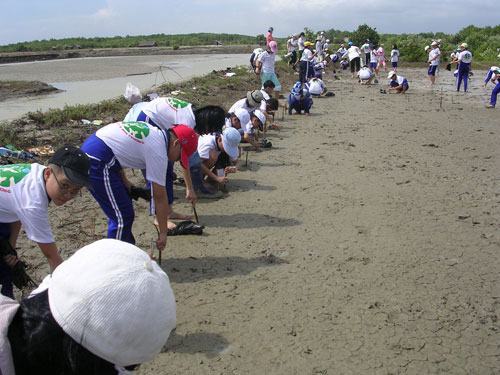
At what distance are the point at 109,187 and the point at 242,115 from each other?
4471 mm

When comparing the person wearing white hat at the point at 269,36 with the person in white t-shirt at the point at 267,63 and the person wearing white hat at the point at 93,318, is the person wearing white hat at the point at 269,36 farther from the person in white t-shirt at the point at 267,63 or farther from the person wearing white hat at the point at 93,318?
the person wearing white hat at the point at 93,318

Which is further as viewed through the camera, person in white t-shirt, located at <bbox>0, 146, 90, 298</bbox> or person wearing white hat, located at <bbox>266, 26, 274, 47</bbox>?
person wearing white hat, located at <bbox>266, 26, 274, 47</bbox>

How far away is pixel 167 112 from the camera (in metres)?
5.57

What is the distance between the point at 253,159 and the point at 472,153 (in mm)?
4120

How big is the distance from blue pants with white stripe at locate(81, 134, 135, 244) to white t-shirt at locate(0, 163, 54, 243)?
1.13 meters

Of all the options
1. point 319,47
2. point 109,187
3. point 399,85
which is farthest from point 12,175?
point 319,47

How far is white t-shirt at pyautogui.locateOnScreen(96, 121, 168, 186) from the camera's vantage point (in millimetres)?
3852

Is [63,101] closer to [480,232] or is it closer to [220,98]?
[220,98]

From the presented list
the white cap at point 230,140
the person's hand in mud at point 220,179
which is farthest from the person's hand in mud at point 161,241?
the person's hand in mud at point 220,179

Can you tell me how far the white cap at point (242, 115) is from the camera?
26.5 ft

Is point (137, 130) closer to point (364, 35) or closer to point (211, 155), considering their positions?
point (211, 155)

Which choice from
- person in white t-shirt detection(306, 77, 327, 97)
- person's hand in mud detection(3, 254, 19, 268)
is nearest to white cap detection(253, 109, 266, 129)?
person's hand in mud detection(3, 254, 19, 268)

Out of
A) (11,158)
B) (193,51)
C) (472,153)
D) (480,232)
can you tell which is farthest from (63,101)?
(193,51)

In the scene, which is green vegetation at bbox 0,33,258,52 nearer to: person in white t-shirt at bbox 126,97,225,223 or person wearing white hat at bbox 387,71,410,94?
person wearing white hat at bbox 387,71,410,94
